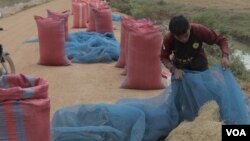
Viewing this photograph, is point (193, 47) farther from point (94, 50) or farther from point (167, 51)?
point (94, 50)

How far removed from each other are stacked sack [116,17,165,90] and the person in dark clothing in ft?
7.54

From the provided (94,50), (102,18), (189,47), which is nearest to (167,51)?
(189,47)

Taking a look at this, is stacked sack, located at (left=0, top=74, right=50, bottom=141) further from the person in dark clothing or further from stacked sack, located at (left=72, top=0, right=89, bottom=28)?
stacked sack, located at (left=72, top=0, right=89, bottom=28)

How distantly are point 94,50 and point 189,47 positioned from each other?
225 inches

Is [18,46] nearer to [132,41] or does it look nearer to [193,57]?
[132,41]

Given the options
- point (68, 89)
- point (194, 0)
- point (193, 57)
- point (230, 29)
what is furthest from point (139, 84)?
point (194, 0)

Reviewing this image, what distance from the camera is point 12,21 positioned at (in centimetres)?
2219

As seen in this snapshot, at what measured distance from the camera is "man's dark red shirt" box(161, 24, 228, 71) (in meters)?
5.36

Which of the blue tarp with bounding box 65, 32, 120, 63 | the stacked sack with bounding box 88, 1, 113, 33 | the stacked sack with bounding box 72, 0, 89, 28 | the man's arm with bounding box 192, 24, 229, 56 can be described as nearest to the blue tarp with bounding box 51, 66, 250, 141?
the man's arm with bounding box 192, 24, 229, 56

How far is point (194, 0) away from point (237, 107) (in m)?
37.3

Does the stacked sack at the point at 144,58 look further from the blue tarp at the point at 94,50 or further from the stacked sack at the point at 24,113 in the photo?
the stacked sack at the point at 24,113

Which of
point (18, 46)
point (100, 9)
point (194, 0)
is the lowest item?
point (194, 0)

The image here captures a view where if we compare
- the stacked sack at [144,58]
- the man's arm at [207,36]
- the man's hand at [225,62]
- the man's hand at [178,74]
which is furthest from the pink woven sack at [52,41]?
the man's hand at [225,62]

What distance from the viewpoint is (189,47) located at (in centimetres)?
543
